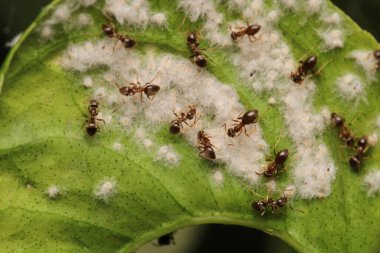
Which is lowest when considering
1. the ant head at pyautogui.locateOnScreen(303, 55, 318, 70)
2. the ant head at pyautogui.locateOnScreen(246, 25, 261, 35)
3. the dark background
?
the dark background

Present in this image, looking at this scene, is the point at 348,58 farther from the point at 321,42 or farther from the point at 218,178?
the point at 218,178

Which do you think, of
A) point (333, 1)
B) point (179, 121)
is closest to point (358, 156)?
point (179, 121)

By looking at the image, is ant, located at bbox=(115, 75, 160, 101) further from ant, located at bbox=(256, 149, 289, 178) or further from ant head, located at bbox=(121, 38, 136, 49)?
ant, located at bbox=(256, 149, 289, 178)

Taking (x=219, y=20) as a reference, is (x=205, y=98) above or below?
below

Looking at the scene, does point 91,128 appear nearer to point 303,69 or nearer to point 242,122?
point 242,122

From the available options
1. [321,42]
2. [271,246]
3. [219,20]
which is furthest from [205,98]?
[271,246]

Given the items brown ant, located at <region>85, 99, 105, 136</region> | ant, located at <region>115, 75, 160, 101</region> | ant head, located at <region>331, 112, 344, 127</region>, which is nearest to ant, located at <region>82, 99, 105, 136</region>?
brown ant, located at <region>85, 99, 105, 136</region>
